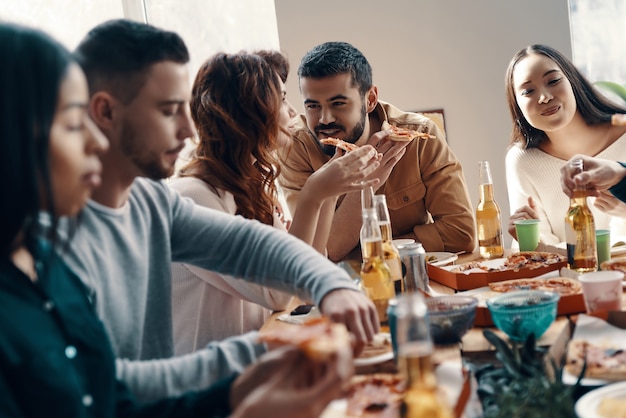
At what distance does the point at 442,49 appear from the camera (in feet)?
14.6

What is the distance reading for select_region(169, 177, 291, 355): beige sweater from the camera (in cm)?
207

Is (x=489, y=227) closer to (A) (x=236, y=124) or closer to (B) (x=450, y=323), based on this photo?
(A) (x=236, y=124)

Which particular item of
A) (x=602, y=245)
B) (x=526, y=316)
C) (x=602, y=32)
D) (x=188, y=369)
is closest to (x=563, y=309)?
(x=526, y=316)

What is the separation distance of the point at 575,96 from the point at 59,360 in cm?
250

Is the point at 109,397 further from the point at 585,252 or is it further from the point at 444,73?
the point at 444,73

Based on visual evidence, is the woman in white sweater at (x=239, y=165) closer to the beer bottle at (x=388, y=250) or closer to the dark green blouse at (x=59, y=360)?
the beer bottle at (x=388, y=250)

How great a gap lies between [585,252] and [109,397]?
1.31 meters

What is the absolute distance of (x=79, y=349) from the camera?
111 cm

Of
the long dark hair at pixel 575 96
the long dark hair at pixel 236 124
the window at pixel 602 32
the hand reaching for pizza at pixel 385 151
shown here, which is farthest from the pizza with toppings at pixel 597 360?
the window at pixel 602 32

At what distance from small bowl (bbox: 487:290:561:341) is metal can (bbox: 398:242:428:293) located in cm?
41

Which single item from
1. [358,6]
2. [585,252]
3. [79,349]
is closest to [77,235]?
[79,349]

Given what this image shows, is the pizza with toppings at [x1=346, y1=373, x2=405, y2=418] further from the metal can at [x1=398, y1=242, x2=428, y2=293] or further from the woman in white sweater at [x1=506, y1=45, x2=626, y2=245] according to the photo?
the woman in white sweater at [x1=506, y1=45, x2=626, y2=245]

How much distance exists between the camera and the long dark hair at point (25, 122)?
917mm

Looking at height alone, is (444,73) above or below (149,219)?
above
